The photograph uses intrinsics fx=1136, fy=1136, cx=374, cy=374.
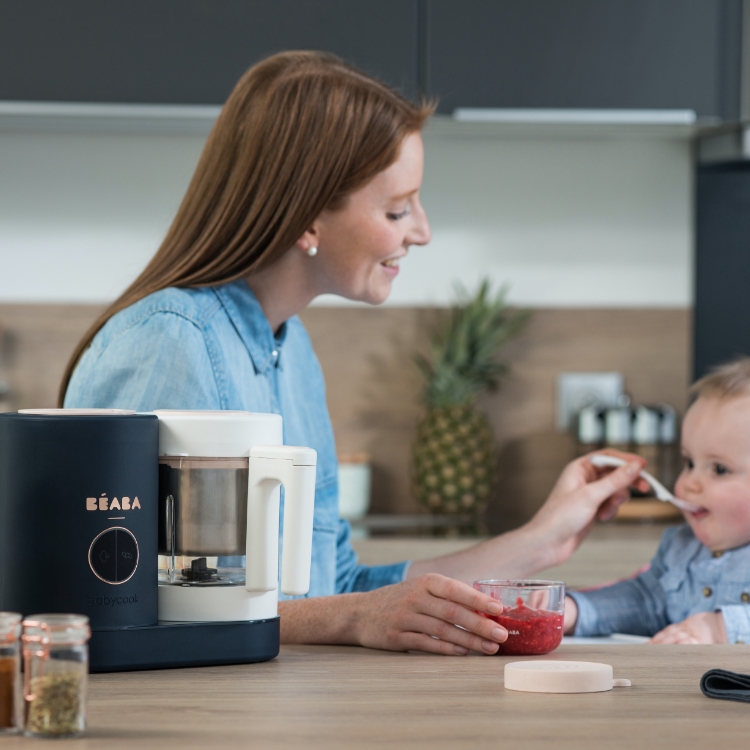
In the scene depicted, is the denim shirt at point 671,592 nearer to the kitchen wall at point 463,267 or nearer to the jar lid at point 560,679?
the jar lid at point 560,679

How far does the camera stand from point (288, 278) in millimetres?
1540

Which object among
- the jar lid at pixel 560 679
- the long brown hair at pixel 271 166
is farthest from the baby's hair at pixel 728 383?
the jar lid at pixel 560 679

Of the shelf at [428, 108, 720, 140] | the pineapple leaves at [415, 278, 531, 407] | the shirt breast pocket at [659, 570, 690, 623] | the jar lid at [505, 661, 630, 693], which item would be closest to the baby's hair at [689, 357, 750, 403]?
the shirt breast pocket at [659, 570, 690, 623]

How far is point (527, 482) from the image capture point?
9.84 feet

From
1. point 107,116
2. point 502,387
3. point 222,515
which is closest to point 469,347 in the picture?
point 502,387

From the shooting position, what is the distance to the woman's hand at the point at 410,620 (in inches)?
41.2

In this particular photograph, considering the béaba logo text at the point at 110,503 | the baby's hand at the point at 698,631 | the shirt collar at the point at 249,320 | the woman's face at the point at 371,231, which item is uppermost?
the woman's face at the point at 371,231

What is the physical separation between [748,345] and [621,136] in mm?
654

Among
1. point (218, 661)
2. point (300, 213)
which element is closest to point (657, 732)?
point (218, 661)

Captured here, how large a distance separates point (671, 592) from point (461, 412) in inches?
45.4

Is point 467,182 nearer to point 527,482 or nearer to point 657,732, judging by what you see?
point 527,482

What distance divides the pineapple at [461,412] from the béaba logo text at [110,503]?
6.23 feet

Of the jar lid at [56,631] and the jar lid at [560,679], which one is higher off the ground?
the jar lid at [56,631]

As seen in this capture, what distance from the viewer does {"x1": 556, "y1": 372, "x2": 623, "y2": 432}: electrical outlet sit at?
3.00 metres
